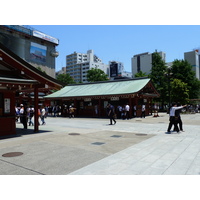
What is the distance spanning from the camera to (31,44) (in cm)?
7619

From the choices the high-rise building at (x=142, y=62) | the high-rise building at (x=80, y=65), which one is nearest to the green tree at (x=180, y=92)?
the high-rise building at (x=142, y=62)

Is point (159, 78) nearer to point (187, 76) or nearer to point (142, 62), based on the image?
point (187, 76)

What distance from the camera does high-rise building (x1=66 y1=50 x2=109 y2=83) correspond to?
123369 millimetres

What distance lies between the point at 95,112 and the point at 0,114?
15.7 meters

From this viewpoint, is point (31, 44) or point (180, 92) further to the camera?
point (31, 44)

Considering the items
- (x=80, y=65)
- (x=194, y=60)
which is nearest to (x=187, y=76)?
(x=194, y=60)

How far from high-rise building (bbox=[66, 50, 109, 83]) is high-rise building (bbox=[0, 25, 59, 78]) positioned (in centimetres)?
3695

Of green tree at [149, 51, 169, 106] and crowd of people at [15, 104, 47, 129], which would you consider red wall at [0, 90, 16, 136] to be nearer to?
crowd of people at [15, 104, 47, 129]

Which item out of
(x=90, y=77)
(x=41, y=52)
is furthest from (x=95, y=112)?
(x=41, y=52)

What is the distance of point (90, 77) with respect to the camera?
55.8 meters

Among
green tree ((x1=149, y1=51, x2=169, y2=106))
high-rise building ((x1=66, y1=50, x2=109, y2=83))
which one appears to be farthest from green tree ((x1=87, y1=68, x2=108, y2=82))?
high-rise building ((x1=66, y1=50, x2=109, y2=83))

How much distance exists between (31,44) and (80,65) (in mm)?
51669

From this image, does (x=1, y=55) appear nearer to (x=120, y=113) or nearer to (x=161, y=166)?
(x=161, y=166)

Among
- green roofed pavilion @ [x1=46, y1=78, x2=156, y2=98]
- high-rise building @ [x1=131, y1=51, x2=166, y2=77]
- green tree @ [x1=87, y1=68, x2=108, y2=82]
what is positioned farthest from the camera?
high-rise building @ [x1=131, y1=51, x2=166, y2=77]
